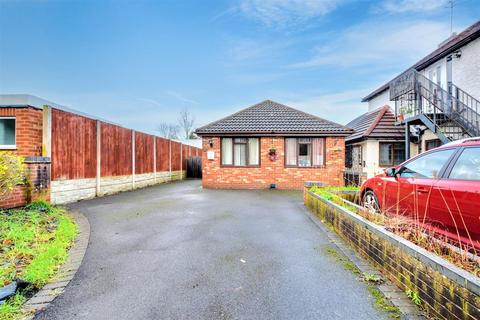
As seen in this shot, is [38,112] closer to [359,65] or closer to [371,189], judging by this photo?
[371,189]

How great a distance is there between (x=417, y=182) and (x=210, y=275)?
3.55 meters

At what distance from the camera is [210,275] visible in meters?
3.41

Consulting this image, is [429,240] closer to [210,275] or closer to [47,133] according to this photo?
[210,275]

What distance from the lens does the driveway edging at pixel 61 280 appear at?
269 cm

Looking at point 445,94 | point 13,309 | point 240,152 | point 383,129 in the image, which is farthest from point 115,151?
point 445,94

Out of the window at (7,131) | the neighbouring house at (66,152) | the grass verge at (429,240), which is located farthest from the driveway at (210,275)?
the window at (7,131)

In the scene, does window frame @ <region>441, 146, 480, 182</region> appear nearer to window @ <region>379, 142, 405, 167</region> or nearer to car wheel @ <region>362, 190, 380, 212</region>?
car wheel @ <region>362, 190, 380, 212</region>

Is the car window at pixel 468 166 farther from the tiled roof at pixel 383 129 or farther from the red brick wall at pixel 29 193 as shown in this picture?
the tiled roof at pixel 383 129

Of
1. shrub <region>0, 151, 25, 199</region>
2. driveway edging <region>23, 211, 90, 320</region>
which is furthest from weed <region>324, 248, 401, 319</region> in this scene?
shrub <region>0, 151, 25, 199</region>

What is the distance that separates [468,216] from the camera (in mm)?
3100

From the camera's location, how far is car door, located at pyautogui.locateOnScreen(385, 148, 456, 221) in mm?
3869

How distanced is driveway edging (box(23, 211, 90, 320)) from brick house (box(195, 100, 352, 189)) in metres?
8.50

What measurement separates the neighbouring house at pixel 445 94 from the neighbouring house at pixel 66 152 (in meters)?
13.4

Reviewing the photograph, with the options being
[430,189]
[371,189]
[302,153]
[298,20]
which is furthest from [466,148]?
[298,20]
